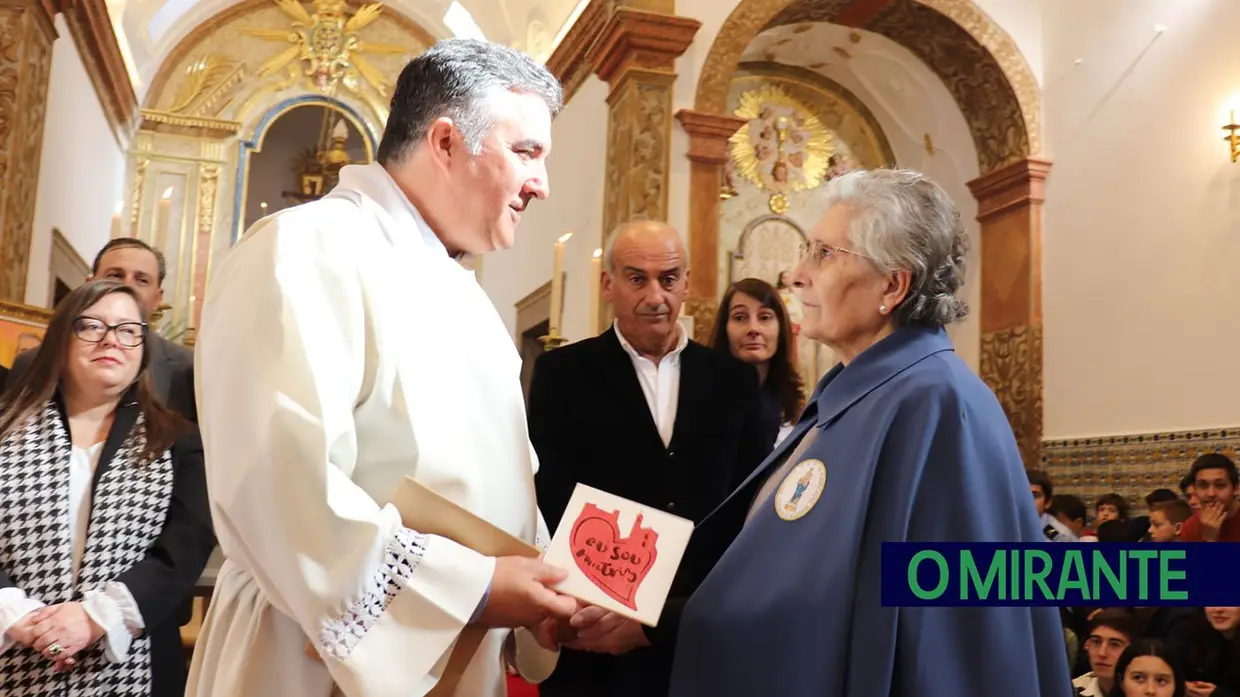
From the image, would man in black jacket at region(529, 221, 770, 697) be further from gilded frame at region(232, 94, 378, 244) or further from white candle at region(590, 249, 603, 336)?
gilded frame at region(232, 94, 378, 244)

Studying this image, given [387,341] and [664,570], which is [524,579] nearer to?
[664,570]

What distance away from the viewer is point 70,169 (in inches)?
313

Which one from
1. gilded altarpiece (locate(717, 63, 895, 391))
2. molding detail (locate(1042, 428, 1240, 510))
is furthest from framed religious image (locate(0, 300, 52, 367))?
molding detail (locate(1042, 428, 1240, 510))

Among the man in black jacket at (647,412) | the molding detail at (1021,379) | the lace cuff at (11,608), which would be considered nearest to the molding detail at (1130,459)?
the molding detail at (1021,379)

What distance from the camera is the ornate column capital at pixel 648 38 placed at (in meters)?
6.75

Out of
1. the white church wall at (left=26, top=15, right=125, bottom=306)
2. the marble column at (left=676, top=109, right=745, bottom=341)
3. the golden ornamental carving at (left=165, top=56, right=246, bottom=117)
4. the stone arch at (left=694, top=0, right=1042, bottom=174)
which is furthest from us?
the golden ornamental carving at (left=165, top=56, right=246, bottom=117)

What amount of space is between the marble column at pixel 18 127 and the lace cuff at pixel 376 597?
5401 mm

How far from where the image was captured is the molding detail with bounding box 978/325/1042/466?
24.8 feet

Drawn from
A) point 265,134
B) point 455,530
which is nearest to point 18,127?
point 265,134

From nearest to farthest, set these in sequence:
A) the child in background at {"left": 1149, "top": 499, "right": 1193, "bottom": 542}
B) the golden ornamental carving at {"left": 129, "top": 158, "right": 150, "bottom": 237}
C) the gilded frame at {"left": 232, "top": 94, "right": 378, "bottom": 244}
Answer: the child in background at {"left": 1149, "top": 499, "right": 1193, "bottom": 542}, the golden ornamental carving at {"left": 129, "top": 158, "right": 150, "bottom": 237}, the gilded frame at {"left": 232, "top": 94, "right": 378, "bottom": 244}

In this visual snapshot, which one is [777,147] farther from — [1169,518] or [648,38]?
[1169,518]

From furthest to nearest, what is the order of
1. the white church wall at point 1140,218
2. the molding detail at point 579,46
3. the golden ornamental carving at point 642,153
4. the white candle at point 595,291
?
1. the molding detail at point 579,46
2. the golden ornamental carving at point 642,153
3. the white church wall at point 1140,218
4. the white candle at point 595,291

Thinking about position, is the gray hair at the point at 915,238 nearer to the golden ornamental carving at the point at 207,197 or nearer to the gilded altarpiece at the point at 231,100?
the gilded altarpiece at the point at 231,100

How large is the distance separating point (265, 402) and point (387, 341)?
24 cm
